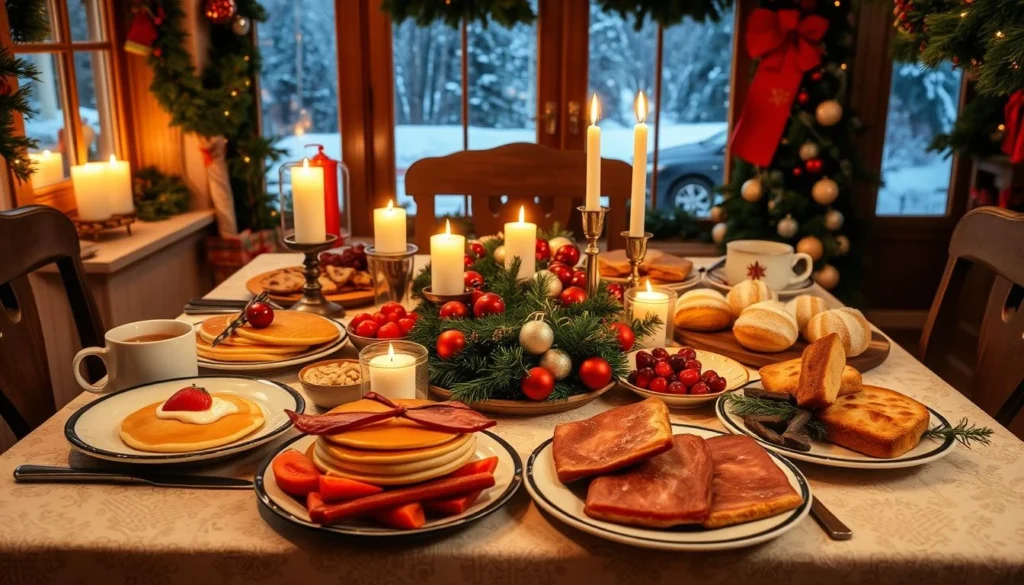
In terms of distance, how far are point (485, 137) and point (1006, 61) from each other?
81.4 inches

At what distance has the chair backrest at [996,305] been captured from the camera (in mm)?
1442

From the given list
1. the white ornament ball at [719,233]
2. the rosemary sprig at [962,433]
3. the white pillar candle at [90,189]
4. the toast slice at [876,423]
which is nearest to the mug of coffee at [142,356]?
the toast slice at [876,423]

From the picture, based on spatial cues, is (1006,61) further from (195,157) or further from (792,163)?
(195,157)

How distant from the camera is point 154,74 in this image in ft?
9.46

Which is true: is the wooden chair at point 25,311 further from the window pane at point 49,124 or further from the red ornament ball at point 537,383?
the window pane at point 49,124

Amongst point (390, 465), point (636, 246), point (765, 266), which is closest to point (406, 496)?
point (390, 465)

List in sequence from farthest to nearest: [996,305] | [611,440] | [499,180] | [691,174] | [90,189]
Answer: [691,174], [90,189], [499,180], [996,305], [611,440]

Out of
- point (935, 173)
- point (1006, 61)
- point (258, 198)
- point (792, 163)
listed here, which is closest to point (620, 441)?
point (1006, 61)

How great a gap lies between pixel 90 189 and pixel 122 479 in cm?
167

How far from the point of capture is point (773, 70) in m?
2.96

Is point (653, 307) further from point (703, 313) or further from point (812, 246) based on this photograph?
point (812, 246)

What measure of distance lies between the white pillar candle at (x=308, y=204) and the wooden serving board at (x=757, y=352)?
649mm

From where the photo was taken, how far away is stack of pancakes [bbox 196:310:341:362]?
138cm

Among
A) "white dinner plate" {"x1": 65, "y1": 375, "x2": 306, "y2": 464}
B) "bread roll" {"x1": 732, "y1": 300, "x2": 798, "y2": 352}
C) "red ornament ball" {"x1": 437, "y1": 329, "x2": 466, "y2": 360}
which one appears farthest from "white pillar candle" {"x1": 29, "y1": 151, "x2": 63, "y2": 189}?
"bread roll" {"x1": 732, "y1": 300, "x2": 798, "y2": 352}
